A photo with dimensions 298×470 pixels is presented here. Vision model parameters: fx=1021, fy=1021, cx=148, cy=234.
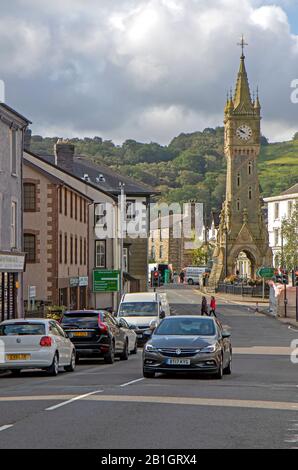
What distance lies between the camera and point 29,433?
13.0 m

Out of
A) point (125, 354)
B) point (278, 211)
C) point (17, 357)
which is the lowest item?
point (125, 354)

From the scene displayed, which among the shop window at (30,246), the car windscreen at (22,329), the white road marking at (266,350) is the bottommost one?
the white road marking at (266,350)

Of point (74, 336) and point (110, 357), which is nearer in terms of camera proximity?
point (74, 336)

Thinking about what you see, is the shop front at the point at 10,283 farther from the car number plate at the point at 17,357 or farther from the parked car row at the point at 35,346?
the car number plate at the point at 17,357

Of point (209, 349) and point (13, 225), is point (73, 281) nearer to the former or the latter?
point (13, 225)

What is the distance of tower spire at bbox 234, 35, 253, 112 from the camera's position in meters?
129

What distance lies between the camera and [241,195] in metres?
128

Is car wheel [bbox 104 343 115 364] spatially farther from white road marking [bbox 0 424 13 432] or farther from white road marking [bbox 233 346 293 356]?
white road marking [bbox 0 424 13 432]

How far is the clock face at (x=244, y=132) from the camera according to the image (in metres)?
128

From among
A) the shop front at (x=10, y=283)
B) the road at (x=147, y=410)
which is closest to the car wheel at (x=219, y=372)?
the road at (x=147, y=410)

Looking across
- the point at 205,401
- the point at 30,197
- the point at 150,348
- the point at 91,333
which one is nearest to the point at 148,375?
the point at 150,348

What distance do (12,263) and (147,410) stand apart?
2712 cm

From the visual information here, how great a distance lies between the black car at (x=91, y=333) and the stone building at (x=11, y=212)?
431 inches
